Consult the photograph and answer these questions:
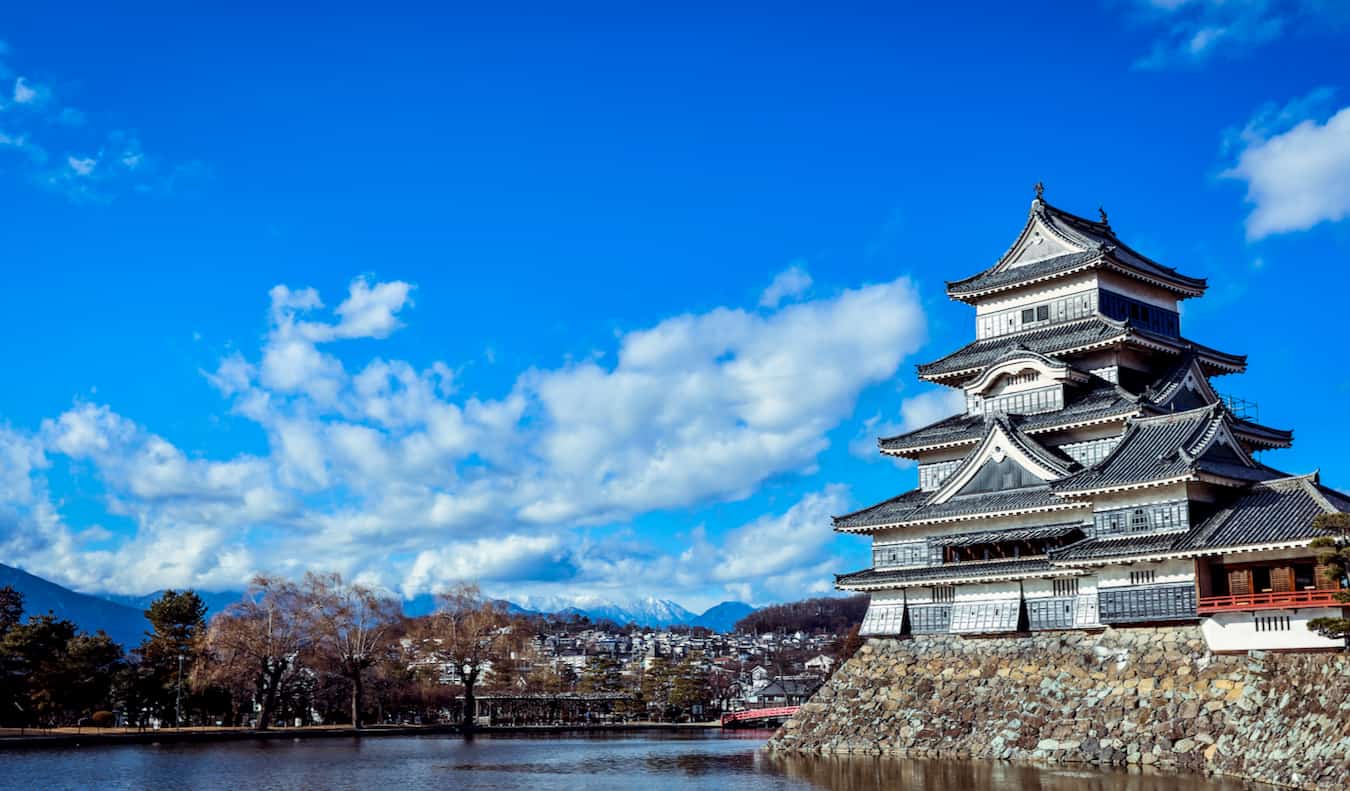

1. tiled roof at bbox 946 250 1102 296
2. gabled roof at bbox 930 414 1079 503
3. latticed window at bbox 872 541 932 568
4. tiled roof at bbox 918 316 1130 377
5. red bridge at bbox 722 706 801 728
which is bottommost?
red bridge at bbox 722 706 801 728

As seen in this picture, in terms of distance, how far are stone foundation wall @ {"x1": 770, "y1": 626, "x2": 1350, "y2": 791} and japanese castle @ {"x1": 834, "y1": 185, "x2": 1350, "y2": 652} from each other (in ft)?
2.95

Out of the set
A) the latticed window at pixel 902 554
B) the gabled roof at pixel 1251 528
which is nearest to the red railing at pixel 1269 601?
the gabled roof at pixel 1251 528

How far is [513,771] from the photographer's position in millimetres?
45188

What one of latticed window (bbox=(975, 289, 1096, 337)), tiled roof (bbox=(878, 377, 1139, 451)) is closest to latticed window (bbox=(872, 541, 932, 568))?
tiled roof (bbox=(878, 377, 1139, 451))

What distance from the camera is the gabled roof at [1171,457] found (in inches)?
1578

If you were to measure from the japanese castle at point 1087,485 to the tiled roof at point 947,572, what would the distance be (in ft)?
0.27

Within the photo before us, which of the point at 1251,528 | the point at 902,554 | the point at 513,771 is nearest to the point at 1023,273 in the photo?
the point at 902,554

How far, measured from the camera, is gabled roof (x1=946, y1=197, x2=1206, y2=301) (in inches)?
2002

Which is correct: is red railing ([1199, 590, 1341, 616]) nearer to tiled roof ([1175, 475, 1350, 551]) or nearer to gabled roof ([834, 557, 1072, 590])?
tiled roof ([1175, 475, 1350, 551])

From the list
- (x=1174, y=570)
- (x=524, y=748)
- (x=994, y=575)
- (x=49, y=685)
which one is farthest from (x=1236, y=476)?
(x=49, y=685)

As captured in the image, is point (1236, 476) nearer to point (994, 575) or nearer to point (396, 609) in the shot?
point (994, 575)

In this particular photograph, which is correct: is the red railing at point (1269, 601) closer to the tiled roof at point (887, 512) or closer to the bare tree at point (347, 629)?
the tiled roof at point (887, 512)

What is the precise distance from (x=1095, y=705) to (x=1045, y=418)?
483 inches

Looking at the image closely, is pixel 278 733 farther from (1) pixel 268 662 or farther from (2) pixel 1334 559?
(2) pixel 1334 559
